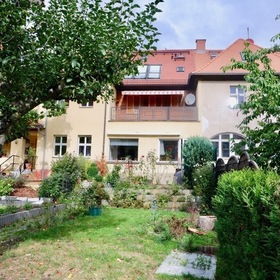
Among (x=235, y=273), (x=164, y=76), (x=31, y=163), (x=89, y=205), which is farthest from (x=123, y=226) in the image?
(x=164, y=76)

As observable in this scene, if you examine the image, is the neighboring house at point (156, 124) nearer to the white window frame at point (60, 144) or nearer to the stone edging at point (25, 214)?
the white window frame at point (60, 144)

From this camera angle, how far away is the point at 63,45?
5.58 m

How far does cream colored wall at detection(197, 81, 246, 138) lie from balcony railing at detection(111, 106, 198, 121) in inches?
34.9

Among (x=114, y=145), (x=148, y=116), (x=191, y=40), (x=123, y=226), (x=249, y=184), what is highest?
(x=191, y=40)

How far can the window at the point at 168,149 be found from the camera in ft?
76.0

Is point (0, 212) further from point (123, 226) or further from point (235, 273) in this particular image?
point (235, 273)

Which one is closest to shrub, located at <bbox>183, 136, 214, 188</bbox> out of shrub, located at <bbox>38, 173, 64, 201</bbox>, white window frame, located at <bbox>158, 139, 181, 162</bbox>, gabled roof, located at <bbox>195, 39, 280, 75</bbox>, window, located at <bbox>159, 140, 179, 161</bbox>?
white window frame, located at <bbox>158, 139, 181, 162</bbox>

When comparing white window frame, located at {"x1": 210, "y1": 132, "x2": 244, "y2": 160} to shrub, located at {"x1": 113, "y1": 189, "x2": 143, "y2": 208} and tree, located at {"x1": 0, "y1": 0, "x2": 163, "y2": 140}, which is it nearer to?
shrub, located at {"x1": 113, "y1": 189, "x2": 143, "y2": 208}

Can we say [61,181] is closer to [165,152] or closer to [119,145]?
[119,145]

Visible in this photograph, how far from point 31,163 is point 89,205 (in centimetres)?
1470

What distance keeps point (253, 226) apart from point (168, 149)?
20259 mm

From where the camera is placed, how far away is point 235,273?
3.66 m

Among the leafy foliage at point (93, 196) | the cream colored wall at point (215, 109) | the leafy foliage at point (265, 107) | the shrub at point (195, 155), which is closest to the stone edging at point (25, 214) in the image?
the leafy foliage at point (93, 196)

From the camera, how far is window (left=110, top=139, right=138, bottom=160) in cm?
2394
